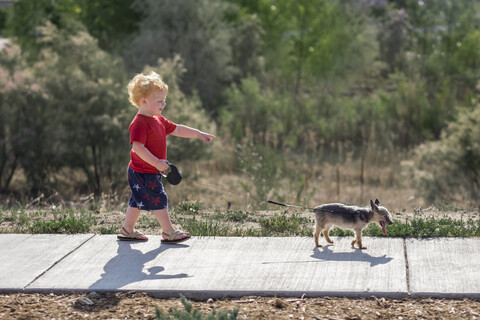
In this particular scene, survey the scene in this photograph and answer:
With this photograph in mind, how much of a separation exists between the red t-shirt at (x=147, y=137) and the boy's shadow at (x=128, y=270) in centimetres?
70

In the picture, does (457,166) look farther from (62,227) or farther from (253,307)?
(253,307)

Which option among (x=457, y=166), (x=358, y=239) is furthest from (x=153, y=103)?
(x=457, y=166)

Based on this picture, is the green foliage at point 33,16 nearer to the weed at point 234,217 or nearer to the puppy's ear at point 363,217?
the weed at point 234,217

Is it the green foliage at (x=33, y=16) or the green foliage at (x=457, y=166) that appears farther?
the green foliage at (x=33, y=16)

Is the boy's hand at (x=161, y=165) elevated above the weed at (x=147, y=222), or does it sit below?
above

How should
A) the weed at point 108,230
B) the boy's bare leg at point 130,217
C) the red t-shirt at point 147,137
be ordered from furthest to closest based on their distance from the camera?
1. the weed at point 108,230
2. the boy's bare leg at point 130,217
3. the red t-shirt at point 147,137

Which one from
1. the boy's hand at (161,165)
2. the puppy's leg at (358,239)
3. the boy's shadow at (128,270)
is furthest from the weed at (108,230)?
the puppy's leg at (358,239)

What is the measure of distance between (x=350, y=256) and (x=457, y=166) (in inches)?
371

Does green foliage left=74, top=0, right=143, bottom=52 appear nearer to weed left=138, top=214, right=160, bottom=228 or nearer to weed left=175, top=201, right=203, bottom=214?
weed left=175, top=201, right=203, bottom=214

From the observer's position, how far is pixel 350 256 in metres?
5.70

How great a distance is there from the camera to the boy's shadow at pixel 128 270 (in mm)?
5121

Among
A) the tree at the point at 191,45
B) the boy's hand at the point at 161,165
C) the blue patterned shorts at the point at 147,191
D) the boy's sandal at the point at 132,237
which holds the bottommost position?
the boy's sandal at the point at 132,237

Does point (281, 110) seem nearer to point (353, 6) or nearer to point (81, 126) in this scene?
point (81, 126)

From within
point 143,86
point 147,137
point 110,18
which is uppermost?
point 110,18
